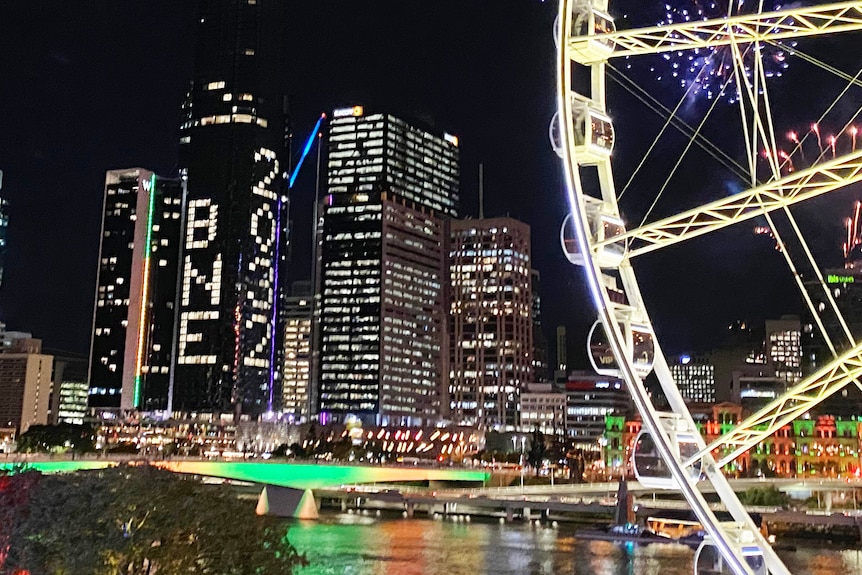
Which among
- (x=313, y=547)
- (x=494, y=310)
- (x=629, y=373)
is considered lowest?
(x=313, y=547)

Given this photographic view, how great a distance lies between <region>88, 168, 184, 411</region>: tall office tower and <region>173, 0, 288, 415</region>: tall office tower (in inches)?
126

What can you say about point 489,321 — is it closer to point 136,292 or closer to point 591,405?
point 591,405

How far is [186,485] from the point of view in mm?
21016

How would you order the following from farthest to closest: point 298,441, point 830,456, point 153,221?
1. point 153,221
2. point 298,441
3. point 830,456

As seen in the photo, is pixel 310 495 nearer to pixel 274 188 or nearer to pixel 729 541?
pixel 729 541

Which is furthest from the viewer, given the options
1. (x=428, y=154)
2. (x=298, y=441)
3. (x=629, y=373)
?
(x=428, y=154)

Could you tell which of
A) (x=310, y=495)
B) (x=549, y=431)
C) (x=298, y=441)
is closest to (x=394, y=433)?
(x=298, y=441)

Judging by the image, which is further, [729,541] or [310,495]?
[310,495]

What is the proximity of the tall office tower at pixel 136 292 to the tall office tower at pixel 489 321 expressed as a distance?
52043mm

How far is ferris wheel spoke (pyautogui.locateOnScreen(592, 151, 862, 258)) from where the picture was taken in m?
12.3

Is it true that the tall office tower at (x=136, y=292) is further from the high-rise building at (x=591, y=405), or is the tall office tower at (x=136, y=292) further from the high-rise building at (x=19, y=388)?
the high-rise building at (x=591, y=405)

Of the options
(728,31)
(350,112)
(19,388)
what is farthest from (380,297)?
(728,31)

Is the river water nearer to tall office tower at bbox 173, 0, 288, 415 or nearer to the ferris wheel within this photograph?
the ferris wheel

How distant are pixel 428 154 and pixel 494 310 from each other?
37.7m
